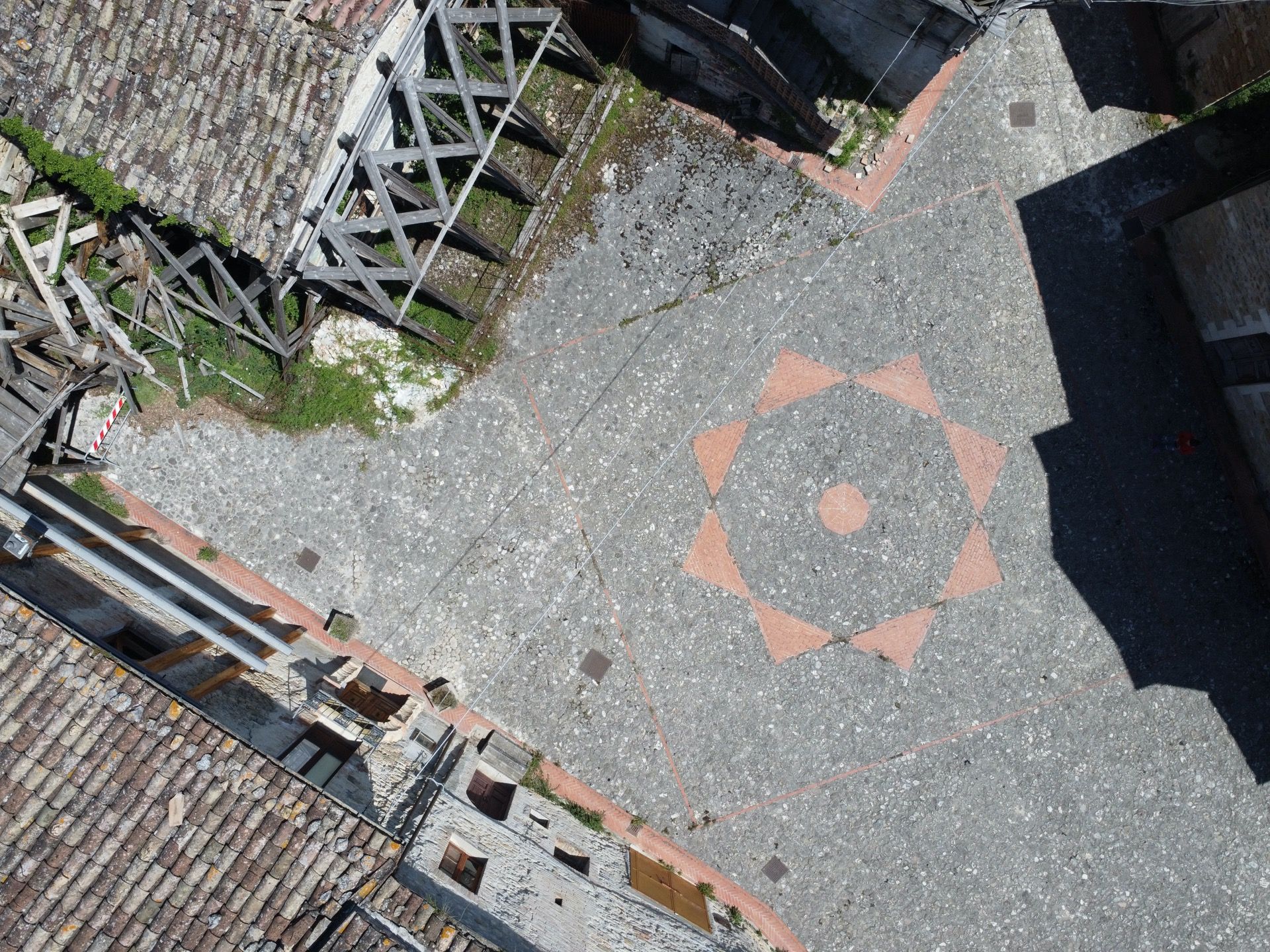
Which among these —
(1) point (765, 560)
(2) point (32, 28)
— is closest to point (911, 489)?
(1) point (765, 560)

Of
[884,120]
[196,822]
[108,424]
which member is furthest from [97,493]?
[884,120]

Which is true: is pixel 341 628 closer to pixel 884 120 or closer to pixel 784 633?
pixel 784 633

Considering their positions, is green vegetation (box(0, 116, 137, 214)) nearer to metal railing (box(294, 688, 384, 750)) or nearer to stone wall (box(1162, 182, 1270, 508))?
metal railing (box(294, 688, 384, 750))

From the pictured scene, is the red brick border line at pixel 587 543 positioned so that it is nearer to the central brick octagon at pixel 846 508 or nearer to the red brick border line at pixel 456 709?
the central brick octagon at pixel 846 508

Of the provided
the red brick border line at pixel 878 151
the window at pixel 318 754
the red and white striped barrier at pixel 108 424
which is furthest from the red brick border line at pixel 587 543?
the red and white striped barrier at pixel 108 424

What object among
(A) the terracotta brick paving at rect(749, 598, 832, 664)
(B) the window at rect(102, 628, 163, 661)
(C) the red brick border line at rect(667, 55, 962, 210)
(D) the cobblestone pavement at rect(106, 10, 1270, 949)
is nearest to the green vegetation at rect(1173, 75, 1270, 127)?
(D) the cobblestone pavement at rect(106, 10, 1270, 949)

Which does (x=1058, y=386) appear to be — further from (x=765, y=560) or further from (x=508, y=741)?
(x=508, y=741)

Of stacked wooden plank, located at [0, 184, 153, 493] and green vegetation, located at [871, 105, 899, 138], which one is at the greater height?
green vegetation, located at [871, 105, 899, 138]
